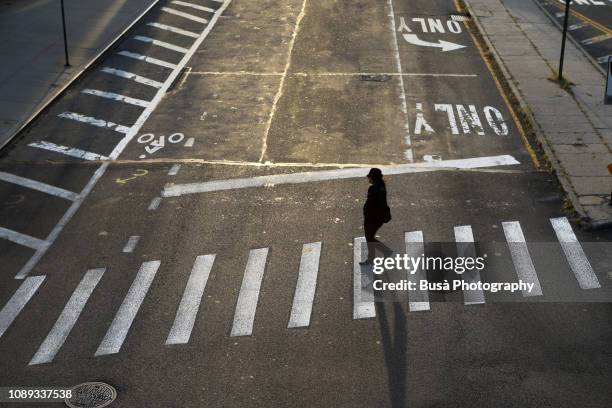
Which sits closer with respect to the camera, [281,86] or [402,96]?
[402,96]

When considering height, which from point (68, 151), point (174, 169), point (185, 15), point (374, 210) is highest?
point (374, 210)

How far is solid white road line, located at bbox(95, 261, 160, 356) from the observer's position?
14.3 m

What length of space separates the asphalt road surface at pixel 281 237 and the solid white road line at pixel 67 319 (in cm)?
5

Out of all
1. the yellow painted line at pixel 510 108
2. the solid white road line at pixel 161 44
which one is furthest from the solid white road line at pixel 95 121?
the yellow painted line at pixel 510 108

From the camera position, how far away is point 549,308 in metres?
15.0

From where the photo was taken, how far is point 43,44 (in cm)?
3023

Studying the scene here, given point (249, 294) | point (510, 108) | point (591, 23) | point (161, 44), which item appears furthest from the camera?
point (591, 23)

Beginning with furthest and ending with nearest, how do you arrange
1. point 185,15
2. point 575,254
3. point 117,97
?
point 185,15 → point 117,97 → point 575,254

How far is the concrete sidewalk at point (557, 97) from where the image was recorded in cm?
1977

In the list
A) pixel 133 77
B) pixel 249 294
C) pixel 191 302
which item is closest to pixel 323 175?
pixel 249 294

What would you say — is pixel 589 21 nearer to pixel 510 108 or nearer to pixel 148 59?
pixel 510 108

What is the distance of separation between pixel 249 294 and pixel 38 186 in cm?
733

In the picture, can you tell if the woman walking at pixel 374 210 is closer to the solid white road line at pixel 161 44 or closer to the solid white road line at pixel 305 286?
the solid white road line at pixel 305 286

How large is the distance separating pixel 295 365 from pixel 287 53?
18074mm
